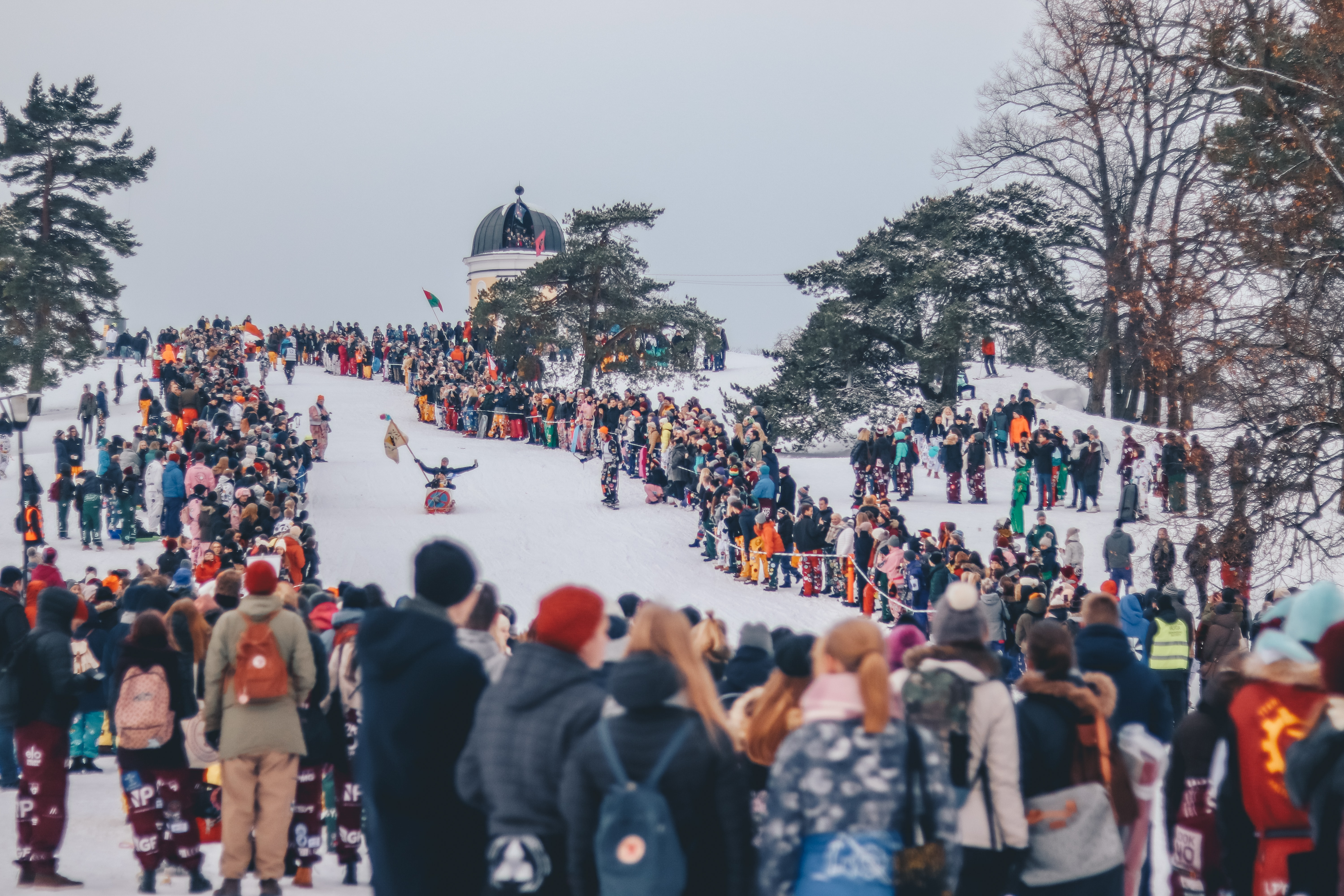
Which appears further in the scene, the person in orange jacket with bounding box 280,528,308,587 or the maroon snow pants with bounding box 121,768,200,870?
the person in orange jacket with bounding box 280,528,308,587

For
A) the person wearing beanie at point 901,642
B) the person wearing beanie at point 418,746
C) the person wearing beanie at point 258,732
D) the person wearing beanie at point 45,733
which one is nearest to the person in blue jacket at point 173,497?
the person wearing beanie at point 45,733

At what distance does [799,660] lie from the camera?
4574mm

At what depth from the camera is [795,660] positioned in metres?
4.57

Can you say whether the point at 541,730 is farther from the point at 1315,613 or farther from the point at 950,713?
the point at 1315,613

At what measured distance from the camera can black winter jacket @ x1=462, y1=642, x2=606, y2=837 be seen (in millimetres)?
4043

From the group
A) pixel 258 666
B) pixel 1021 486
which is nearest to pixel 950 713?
pixel 258 666

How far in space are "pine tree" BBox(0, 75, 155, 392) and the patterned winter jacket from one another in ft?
135

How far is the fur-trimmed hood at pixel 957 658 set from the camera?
4.65m

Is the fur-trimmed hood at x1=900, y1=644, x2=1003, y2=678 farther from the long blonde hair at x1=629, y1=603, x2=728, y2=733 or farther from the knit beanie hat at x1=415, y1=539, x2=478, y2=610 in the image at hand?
the knit beanie hat at x1=415, y1=539, x2=478, y2=610

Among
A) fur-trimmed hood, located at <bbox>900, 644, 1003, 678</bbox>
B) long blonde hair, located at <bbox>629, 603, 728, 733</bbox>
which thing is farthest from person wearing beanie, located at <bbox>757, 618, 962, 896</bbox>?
fur-trimmed hood, located at <bbox>900, 644, 1003, 678</bbox>

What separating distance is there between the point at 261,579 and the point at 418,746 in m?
2.19

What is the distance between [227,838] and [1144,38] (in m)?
22.4

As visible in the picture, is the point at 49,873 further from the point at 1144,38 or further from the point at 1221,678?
the point at 1144,38

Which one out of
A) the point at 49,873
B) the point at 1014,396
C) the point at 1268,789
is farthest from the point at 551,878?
the point at 1014,396
